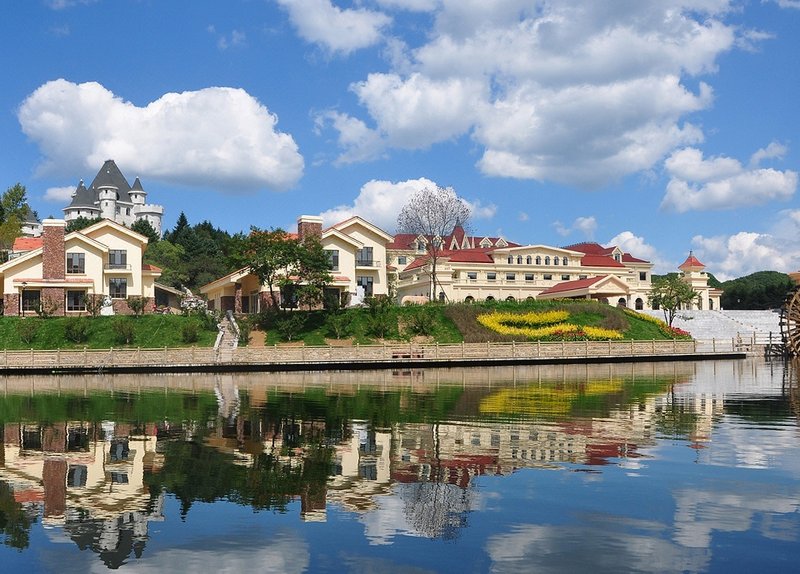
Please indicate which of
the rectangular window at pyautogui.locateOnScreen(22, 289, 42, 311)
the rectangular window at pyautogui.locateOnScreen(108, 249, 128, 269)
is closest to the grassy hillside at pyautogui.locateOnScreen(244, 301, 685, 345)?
the rectangular window at pyautogui.locateOnScreen(108, 249, 128, 269)

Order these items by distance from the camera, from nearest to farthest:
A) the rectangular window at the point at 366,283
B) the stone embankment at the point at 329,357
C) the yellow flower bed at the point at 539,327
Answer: the stone embankment at the point at 329,357 → the yellow flower bed at the point at 539,327 → the rectangular window at the point at 366,283

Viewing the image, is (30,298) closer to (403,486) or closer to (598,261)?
(403,486)

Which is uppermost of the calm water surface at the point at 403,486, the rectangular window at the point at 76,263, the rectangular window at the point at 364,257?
the rectangular window at the point at 364,257

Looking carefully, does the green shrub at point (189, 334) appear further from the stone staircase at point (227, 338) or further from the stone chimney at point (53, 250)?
the stone chimney at point (53, 250)

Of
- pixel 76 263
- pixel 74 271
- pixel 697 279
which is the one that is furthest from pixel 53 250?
pixel 697 279

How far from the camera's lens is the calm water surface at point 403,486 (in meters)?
9.44

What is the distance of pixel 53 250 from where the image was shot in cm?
5494

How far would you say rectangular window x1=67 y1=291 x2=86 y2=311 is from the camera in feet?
183

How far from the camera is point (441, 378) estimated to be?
37.0 m

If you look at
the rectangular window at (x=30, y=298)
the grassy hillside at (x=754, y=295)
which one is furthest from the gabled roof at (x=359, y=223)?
the grassy hillside at (x=754, y=295)

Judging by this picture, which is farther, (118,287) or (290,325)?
(118,287)

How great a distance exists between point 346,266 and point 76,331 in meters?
20.6

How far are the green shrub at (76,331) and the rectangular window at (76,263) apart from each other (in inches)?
274

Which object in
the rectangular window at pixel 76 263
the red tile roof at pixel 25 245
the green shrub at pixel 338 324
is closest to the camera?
the green shrub at pixel 338 324
